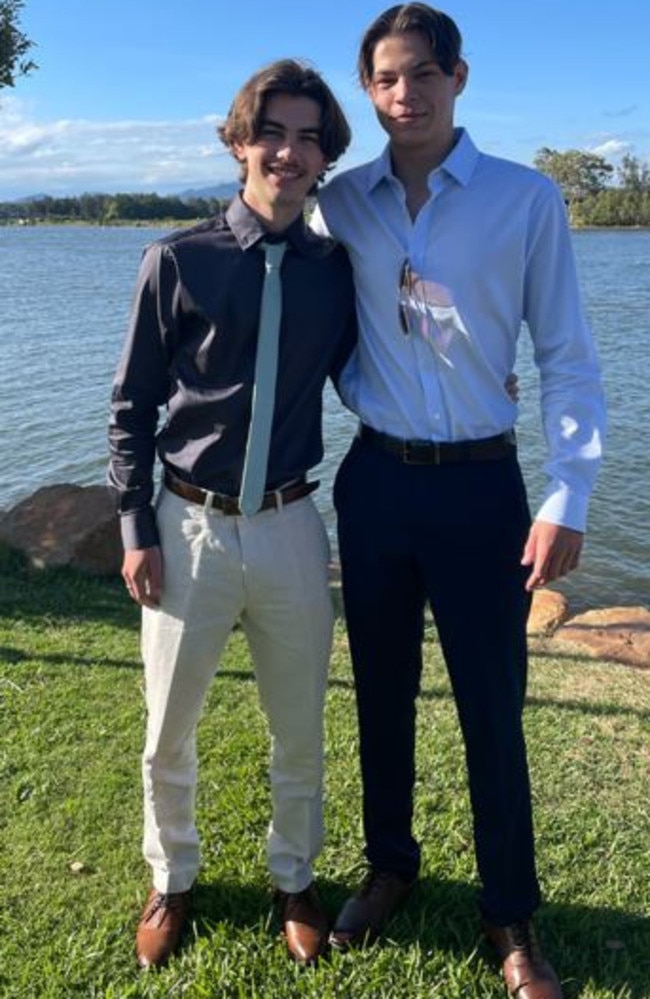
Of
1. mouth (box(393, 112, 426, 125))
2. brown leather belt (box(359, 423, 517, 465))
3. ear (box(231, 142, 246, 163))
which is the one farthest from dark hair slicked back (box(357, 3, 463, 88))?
brown leather belt (box(359, 423, 517, 465))

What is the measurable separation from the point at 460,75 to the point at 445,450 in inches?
41.6

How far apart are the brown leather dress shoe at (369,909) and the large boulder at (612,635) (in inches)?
127

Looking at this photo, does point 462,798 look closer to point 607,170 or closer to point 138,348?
point 138,348

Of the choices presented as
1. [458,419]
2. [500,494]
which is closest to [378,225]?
[458,419]

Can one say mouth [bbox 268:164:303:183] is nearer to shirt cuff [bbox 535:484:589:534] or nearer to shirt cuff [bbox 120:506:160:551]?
shirt cuff [bbox 120:506:160:551]

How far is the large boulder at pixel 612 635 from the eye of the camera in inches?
247

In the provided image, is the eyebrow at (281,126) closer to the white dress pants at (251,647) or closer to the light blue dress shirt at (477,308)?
the light blue dress shirt at (477,308)

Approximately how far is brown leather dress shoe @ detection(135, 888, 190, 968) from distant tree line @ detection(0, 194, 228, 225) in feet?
285

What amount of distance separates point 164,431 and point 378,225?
2.83 feet

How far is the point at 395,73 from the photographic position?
273 cm

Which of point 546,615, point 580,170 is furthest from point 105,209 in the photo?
point 546,615

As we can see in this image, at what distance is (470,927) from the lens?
10.6 feet

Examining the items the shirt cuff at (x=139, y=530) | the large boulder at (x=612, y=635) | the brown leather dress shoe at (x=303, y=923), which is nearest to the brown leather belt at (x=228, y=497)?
the shirt cuff at (x=139, y=530)

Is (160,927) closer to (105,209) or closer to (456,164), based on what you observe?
(456,164)
